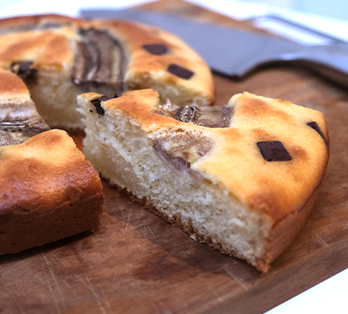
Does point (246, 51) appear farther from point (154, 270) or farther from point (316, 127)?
point (154, 270)

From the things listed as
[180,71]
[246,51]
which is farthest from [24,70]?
[246,51]

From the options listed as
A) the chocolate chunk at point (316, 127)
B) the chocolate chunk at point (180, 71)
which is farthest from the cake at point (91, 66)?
the chocolate chunk at point (316, 127)

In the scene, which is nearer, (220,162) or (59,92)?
(220,162)

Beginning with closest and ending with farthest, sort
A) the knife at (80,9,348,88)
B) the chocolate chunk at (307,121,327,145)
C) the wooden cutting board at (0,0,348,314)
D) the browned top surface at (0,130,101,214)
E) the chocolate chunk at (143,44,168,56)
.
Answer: the wooden cutting board at (0,0,348,314) → the browned top surface at (0,130,101,214) → the chocolate chunk at (307,121,327,145) → the chocolate chunk at (143,44,168,56) → the knife at (80,9,348,88)

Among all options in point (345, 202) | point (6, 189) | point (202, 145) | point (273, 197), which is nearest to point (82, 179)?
point (6, 189)

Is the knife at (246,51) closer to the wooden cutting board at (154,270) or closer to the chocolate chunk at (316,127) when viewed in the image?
Result: the chocolate chunk at (316,127)

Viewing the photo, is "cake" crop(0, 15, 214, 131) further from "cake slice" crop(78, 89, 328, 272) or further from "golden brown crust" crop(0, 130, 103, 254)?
"golden brown crust" crop(0, 130, 103, 254)

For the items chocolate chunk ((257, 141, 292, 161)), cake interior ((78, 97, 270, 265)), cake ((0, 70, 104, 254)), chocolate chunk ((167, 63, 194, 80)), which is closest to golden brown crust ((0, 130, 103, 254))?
cake ((0, 70, 104, 254))

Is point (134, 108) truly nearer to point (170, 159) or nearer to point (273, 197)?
point (170, 159)
